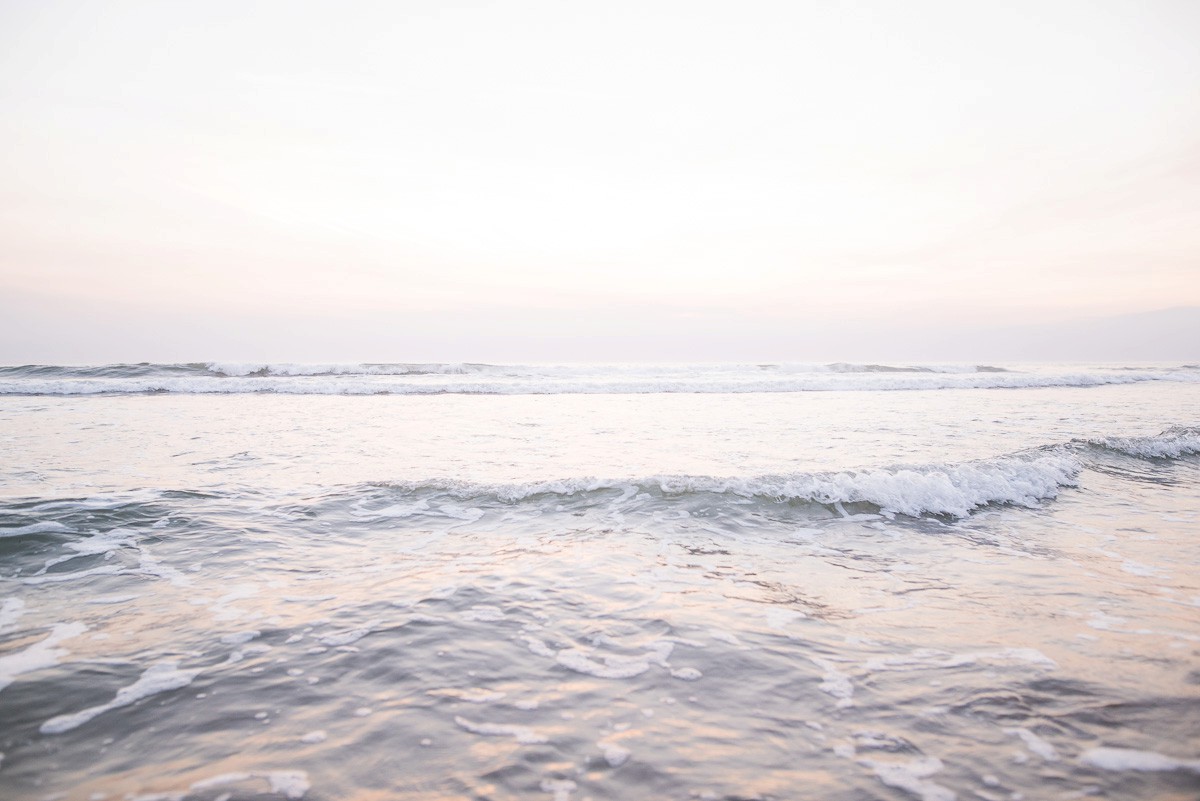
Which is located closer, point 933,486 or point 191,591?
point 191,591

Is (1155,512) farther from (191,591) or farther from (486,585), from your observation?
(191,591)

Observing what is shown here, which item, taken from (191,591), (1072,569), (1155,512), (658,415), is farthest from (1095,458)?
(191,591)

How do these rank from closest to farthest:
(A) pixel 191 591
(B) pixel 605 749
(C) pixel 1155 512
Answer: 1. (B) pixel 605 749
2. (A) pixel 191 591
3. (C) pixel 1155 512

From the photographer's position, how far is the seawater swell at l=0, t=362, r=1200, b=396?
79.0 feet

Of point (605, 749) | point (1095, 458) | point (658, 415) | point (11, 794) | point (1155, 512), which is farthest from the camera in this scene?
point (658, 415)

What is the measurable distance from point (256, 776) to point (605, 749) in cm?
143

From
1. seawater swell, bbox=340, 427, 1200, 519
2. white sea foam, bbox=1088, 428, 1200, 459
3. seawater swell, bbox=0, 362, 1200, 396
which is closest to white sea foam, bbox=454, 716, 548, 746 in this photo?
seawater swell, bbox=340, 427, 1200, 519

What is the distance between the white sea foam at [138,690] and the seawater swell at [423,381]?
73.7ft

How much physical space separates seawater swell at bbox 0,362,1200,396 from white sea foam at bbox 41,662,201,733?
22458 millimetres

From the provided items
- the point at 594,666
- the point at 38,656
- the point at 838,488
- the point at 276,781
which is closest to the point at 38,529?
the point at 38,656

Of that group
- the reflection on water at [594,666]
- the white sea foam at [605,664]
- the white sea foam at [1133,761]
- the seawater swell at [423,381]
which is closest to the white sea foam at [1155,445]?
the reflection on water at [594,666]

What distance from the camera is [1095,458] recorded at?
9.57m

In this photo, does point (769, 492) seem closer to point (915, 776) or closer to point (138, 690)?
point (915, 776)

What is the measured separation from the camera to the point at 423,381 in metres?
30.4
